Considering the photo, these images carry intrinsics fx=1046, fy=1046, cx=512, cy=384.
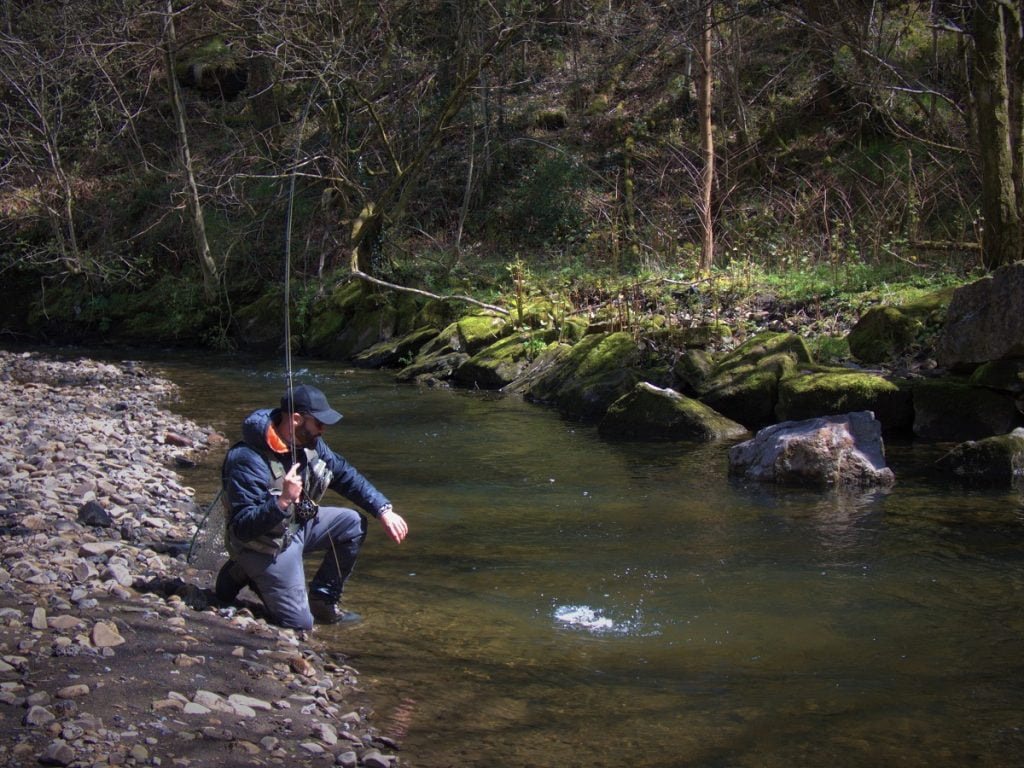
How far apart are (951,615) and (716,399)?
18.7ft

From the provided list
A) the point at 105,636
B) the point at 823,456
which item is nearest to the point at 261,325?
the point at 823,456

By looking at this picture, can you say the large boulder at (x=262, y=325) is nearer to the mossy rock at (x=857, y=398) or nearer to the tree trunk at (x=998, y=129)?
the mossy rock at (x=857, y=398)

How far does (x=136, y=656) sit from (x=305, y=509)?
43.5 inches

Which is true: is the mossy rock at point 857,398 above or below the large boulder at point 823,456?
above

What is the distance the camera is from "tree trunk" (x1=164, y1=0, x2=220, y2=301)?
1752cm

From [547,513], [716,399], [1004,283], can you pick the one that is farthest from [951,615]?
[716,399]

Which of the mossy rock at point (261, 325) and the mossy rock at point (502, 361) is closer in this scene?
the mossy rock at point (502, 361)

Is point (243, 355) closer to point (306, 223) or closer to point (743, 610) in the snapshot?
point (306, 223)

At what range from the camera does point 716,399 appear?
1097 cm

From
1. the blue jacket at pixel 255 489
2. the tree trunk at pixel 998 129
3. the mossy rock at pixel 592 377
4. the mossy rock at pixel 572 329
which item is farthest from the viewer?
the mossy rock at pixel 572 329

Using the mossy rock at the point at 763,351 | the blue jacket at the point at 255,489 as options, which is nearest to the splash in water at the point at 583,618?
the blue jacket at the point at 255,489

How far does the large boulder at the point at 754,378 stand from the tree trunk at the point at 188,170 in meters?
10.5

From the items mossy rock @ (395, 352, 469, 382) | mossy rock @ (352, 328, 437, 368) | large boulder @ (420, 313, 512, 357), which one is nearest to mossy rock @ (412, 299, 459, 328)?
mossy rock @ (352, 328, 437, 368)

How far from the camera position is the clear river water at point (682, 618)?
404 cm
